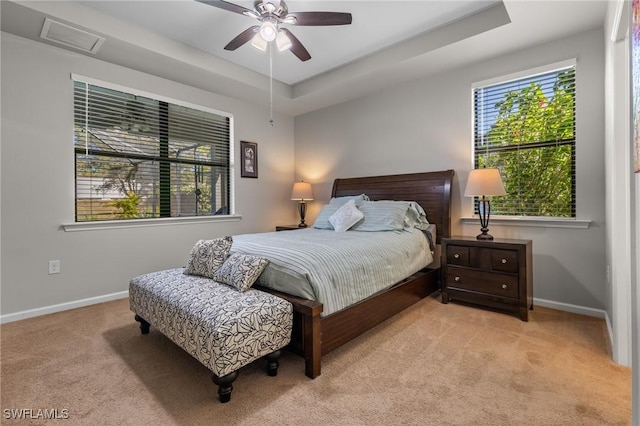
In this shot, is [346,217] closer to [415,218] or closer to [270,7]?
[415,218]

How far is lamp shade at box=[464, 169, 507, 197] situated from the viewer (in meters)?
2.84

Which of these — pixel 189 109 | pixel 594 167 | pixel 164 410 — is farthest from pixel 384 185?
pixel 164 410

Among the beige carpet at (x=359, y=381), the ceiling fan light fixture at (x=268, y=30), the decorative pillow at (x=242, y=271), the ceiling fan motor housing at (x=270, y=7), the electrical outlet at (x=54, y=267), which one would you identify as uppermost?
the ceiling fan motor housing at (x=270, y=7)

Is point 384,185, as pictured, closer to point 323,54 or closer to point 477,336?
point 323,54

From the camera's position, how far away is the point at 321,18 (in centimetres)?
236

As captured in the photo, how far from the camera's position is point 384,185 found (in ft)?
13.2

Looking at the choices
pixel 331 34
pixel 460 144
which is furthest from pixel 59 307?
pixel 460 144

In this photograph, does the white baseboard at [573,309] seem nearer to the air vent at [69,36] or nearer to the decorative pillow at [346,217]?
the decorative pillow at [346,217]

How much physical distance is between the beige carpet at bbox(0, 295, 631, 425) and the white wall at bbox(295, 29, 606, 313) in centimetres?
61

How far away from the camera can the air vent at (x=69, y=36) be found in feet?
8.47

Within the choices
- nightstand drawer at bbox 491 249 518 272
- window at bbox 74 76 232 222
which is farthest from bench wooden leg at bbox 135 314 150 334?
nightstand drawer at bbox 491 249 518 272

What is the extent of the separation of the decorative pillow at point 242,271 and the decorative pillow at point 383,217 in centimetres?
147

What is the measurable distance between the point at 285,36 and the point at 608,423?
10.4ft

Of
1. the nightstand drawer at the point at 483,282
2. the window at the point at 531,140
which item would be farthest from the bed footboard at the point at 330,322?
the window at the point at 531,140
